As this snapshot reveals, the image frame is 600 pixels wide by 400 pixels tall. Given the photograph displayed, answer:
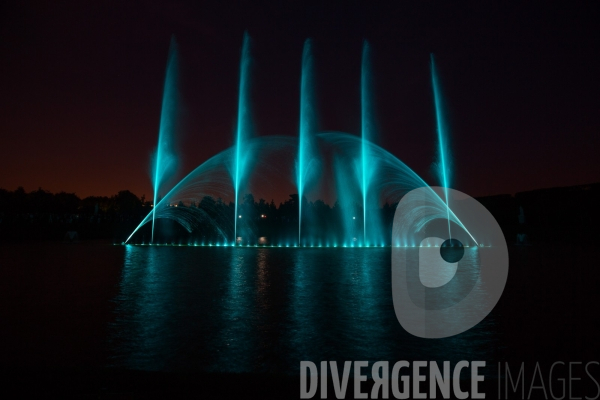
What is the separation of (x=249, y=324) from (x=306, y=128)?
82.8ft

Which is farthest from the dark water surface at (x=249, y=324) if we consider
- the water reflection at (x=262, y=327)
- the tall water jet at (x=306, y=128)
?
the tall water jet at (x=306, y=128)

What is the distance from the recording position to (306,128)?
3192 cm

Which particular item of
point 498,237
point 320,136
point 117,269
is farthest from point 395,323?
point 498,237

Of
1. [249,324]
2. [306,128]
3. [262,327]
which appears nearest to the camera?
[262,327]

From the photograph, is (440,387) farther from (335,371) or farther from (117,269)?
(117,269)

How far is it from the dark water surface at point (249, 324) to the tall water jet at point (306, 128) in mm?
18079

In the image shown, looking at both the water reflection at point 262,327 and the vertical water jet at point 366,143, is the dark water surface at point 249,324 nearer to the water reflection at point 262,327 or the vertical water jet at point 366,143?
Answer: the water reflection at point 262,327

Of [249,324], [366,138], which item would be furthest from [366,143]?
[249,324]

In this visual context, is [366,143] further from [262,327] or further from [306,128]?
[262,327]

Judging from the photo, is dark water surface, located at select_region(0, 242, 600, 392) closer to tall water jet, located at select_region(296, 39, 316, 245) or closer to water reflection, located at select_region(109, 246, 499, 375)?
water reflection, located at select_region(109, 246, 499, 375)

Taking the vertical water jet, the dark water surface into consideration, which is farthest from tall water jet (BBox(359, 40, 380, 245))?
the dark water surface

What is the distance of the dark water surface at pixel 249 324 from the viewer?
601 cm

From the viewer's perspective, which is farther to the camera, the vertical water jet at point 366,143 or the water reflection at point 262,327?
the vertical water jet at point 366,143

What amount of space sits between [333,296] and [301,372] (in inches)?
216
